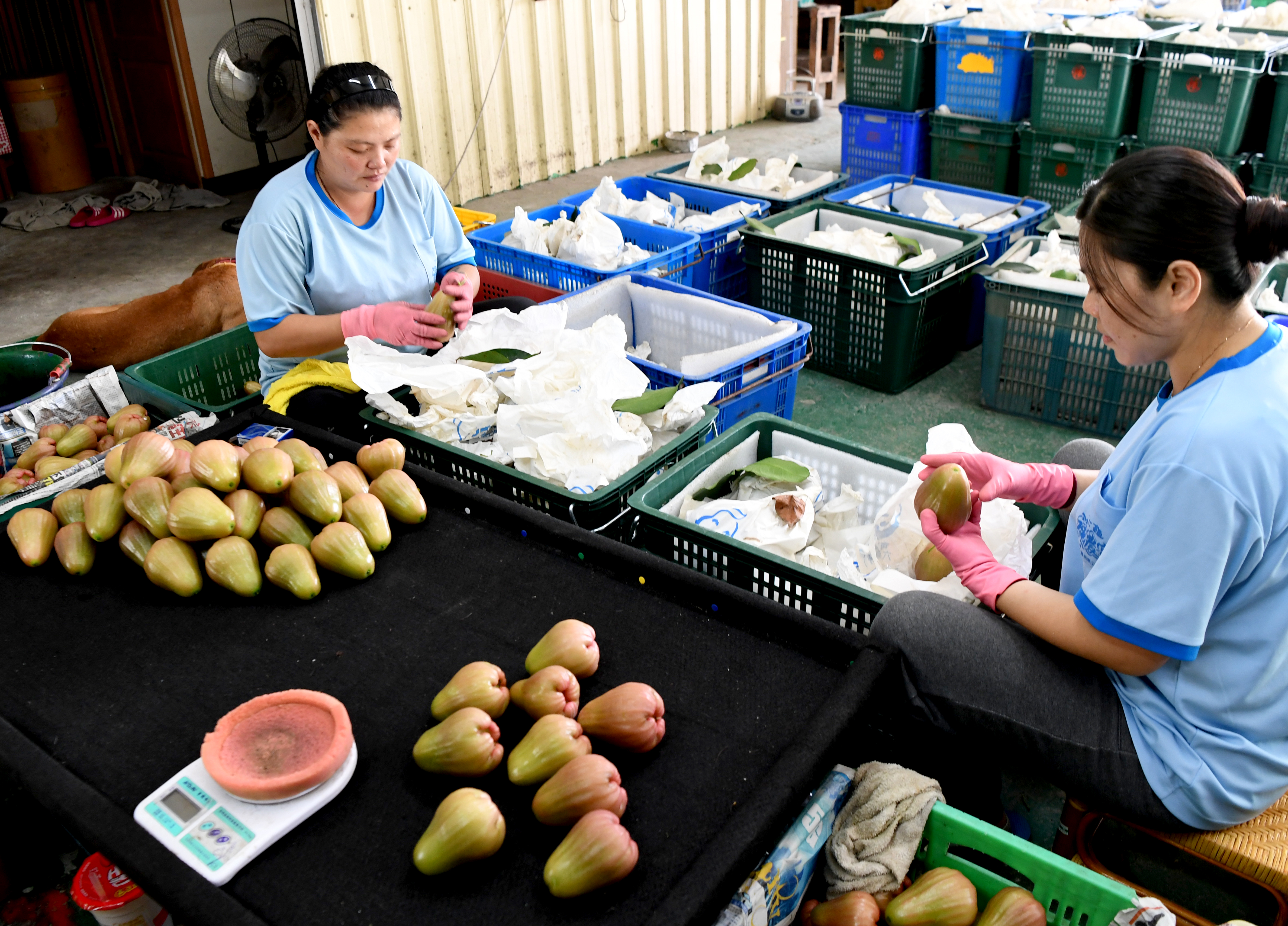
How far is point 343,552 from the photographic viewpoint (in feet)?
5.21

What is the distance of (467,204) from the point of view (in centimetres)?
598

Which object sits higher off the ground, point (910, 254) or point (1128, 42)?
point (1128, 42)

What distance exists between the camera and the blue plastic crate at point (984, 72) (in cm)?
450

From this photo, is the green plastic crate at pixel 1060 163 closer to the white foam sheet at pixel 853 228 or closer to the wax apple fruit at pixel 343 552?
the white foam sheet at pixel 853 228

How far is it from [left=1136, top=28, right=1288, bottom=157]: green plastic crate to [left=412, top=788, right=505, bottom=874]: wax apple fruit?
4178 mm

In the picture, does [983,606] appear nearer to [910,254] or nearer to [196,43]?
[910,254]

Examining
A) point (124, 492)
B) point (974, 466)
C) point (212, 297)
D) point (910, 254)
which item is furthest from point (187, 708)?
point (910, 254)

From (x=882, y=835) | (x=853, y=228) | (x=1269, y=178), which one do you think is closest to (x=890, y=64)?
(x=853, y=228)

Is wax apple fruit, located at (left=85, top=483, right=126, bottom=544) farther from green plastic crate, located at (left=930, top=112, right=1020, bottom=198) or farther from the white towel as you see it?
green plastic crate, located at (left=930, top=112, right=1020, bottom=198)

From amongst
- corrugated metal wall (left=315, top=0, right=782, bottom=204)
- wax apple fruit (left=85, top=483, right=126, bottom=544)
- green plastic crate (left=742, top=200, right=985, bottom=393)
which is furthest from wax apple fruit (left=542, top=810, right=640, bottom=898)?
corrugated metal wall (left=315, top=0, right=782, bottom=204)

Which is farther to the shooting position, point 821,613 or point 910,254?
point 910,254

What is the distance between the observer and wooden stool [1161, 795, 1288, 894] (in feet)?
4.17

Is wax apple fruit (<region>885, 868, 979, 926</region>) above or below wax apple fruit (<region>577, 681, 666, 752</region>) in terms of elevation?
below

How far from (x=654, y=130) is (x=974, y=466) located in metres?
5.95
